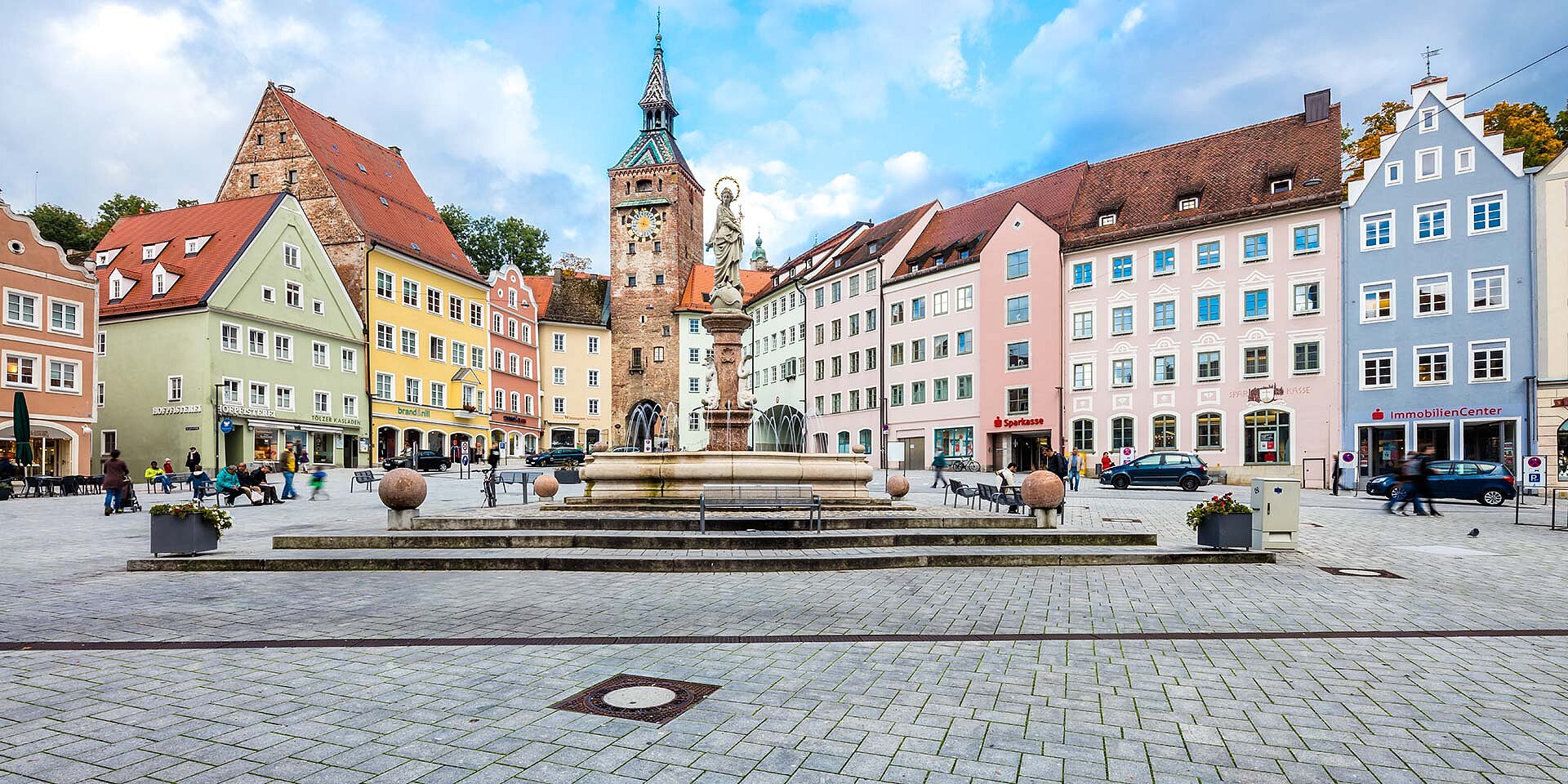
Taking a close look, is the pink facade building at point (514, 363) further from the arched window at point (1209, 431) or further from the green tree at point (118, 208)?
the arched window at point (1209, 431)

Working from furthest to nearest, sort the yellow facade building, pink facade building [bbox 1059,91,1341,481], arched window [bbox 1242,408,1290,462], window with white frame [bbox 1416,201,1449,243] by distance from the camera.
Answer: the yellow facade building → arched window [bbox 1242,408,1290,462] → pink facade building [bbox 1059,91,1341,481] → window with white frame [bbox 1416,201,1449,243]

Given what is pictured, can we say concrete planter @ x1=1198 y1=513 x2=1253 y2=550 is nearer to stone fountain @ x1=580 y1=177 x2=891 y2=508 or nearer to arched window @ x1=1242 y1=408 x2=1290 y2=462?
stone fountain @ x1=580 y1=177 x2=891 y2=508

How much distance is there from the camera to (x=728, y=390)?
757 inches

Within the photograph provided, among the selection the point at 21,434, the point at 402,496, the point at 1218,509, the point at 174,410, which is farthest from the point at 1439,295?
the point at 174,410

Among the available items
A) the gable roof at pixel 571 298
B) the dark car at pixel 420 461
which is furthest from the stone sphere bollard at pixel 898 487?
the gable roof at pixel 571 298

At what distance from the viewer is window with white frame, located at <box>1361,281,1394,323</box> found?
38531mm

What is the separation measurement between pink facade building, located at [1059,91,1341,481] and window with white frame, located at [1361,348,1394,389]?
103cm

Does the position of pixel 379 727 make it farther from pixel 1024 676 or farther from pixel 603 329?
pixel 603 329

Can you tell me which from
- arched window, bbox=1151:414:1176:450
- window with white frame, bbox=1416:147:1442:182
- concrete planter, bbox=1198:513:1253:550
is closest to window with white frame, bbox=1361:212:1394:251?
window with white frame, bbox=1416:147:1442:182

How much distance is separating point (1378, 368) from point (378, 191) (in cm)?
5550

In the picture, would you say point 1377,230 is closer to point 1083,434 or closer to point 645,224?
point 1083,434

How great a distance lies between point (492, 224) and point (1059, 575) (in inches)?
2860

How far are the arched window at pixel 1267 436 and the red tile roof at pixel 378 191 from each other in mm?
46212

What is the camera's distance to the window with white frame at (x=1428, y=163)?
124 ft
